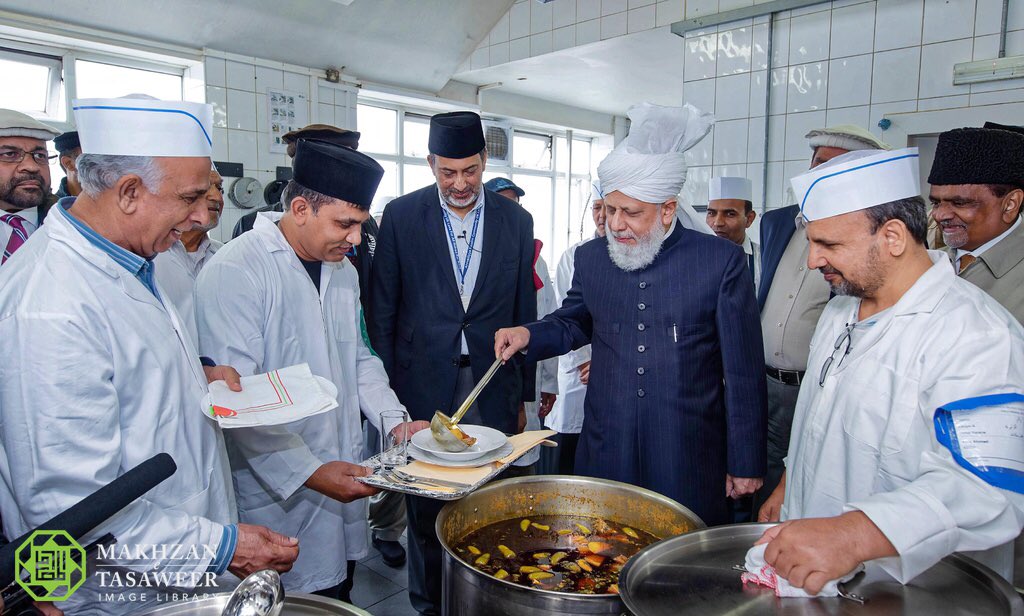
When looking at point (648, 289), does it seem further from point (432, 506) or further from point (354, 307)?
point (432, 506)

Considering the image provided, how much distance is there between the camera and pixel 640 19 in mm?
4930

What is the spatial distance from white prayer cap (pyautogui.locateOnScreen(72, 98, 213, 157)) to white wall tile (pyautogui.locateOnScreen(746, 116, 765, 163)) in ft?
12.5

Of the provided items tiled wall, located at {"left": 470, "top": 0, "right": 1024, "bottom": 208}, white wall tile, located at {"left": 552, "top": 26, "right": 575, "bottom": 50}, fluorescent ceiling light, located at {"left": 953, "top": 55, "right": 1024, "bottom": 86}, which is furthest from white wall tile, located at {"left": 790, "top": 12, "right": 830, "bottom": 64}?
white wall tile, located at {"left": 552, "top": 26, "right": 575, "bottom": 50}

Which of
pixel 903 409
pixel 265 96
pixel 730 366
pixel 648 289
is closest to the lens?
pixel 903 409

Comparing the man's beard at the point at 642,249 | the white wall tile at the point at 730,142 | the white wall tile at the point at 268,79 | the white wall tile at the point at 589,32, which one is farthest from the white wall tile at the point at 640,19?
the man's beard at the point at 642,249

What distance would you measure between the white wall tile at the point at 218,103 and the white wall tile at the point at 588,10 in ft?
9.36

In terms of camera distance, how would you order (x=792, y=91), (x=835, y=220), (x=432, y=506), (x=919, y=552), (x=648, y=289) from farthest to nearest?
1. (x=792, y=91)
2. (x=432, y=506)
3. (x=648, y=289)
4. (x=835, y=220)
5. (x=919, y=552)

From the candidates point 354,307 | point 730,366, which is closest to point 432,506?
point 354,307

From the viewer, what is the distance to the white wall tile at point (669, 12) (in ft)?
15.1

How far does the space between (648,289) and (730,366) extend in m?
0.33

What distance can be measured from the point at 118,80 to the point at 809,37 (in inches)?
190

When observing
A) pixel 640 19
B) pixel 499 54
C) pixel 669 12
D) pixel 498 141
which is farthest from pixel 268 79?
pixel 498 141

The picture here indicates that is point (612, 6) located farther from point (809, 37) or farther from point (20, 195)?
point (20, 195)

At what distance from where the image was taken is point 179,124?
4.18 feet
